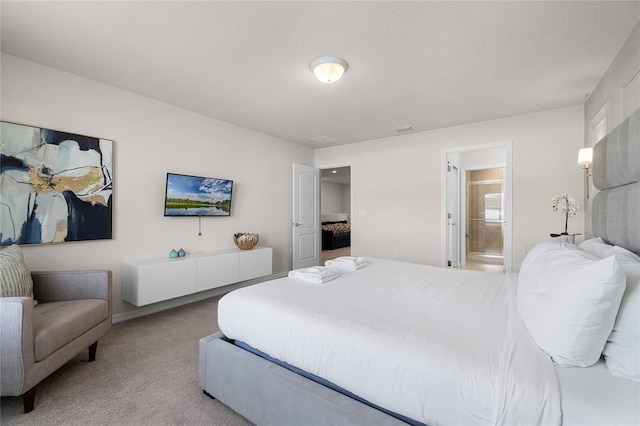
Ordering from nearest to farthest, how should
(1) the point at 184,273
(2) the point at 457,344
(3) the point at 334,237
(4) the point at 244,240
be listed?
(2) the point at 457,344 < (1) the point at 184,273 < (4) the point at 244,240 < (3) the point at 334,237

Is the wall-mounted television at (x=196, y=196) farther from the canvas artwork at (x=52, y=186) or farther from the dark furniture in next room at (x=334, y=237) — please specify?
the dark furniture in next room at (x=334, y=237)

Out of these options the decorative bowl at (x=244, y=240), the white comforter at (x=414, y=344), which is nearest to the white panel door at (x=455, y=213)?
the white comforter at (x=414, y=344)

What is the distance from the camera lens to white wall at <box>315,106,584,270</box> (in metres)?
3.66

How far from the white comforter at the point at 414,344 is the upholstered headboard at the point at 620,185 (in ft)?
2.30

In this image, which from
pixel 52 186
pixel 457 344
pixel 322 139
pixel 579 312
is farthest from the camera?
pixel 322 139

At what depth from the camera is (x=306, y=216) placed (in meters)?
5.55

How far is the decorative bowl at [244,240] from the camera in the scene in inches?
163

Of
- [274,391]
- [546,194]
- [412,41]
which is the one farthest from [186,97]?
[546,194]

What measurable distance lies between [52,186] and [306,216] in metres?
3.67

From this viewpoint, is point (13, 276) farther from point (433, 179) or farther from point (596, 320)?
point (433, 179)

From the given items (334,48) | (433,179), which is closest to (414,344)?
(334,48)

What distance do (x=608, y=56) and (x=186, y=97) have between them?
4154 millimetres

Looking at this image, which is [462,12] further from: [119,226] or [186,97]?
[119,226]

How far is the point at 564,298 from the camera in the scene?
1.08 metres
